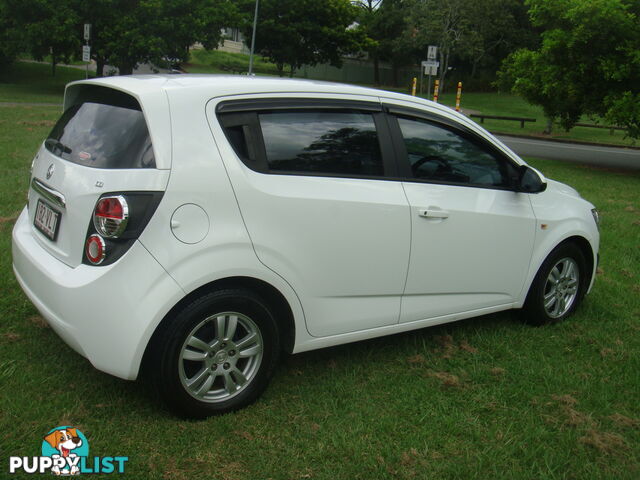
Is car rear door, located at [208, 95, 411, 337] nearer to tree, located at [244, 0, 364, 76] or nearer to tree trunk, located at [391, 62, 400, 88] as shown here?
tree, located at [244, 0, 364, 76]

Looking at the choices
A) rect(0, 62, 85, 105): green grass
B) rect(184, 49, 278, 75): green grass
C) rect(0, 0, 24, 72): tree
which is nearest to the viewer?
rect(0, 62, 85, 105): green grass

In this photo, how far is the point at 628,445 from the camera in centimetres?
326

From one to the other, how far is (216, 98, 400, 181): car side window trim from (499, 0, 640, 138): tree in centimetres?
1259

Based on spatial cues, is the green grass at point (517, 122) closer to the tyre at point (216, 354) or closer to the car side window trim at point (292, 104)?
the car side window trim at point (292, 104)

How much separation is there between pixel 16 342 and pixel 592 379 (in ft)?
11.5

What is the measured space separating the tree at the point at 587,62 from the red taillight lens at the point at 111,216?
1407 cm

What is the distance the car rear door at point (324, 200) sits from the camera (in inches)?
126

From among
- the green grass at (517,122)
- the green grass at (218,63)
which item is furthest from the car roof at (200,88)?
the green grass at (218,63)

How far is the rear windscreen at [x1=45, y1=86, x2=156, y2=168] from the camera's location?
118 inches

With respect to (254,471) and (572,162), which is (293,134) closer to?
(254,471)

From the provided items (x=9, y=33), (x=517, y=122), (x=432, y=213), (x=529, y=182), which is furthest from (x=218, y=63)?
(x=432, y=213)

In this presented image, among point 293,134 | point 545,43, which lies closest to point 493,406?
point 293,134

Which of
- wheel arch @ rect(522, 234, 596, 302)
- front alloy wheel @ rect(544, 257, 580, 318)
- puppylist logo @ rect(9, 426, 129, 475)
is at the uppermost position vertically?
wheel arch @ rect(522, 234, 596, 302)

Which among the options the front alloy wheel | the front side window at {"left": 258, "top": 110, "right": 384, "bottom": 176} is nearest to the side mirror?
the front alloy wheel
